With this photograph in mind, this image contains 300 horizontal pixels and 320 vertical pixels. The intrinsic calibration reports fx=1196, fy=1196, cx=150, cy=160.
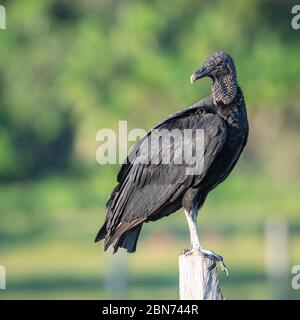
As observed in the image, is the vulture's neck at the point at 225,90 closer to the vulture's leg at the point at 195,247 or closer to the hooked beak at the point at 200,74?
the hooked beak at the point at 200,74

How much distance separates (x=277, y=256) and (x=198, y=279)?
7.42 m

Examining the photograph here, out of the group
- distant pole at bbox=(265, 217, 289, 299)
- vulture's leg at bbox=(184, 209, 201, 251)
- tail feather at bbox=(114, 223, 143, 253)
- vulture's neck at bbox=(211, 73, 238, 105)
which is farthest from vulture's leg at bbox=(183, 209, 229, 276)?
distant pole at bbox=(265, 217, 289, 299)

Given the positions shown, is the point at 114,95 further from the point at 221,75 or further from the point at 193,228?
the point at 193,228

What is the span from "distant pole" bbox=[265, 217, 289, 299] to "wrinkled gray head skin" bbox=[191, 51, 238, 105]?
6381 millimetres

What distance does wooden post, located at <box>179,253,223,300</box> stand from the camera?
19.0 ft

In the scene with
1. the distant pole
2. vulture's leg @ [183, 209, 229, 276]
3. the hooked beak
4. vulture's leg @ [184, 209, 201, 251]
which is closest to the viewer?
vulture's leg @ [183, 209, 229, 276]

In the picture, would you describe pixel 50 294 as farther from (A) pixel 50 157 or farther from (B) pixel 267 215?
(A) pixel 50 157

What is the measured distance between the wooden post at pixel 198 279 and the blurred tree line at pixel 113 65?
1184 cm

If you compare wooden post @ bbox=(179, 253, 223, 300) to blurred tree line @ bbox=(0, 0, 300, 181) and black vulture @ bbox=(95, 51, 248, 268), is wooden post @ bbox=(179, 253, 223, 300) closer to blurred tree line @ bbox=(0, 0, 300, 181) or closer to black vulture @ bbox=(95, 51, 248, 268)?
black vulture @ bbox=(95, 51, 248, 268)

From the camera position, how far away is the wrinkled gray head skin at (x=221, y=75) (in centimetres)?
633

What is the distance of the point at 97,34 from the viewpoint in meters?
Answer: 19.1

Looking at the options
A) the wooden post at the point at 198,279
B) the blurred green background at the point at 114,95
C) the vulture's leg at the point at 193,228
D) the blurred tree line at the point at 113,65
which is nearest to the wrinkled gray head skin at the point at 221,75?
the vulture's leg at the point at 193,228

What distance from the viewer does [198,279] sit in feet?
19.1
